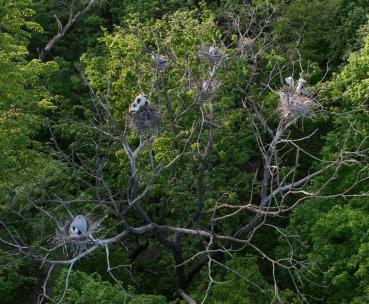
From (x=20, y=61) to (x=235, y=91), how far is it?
5.89m

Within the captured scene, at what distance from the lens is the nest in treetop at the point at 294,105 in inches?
470

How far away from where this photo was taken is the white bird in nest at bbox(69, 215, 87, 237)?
10.9m

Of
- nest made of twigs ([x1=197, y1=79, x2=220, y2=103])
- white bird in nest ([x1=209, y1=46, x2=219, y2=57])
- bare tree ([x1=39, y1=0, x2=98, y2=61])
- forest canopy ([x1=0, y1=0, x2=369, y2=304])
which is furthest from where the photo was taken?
bare tree ([x1=39, y1=0, x2=98, y2=61])

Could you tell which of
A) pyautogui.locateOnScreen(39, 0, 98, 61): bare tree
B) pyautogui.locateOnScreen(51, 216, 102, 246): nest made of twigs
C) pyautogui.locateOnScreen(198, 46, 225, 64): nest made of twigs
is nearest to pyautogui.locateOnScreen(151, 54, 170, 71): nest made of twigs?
pyautogui.locateOnScreen(198, 46, 225, 64): nest made of twigs

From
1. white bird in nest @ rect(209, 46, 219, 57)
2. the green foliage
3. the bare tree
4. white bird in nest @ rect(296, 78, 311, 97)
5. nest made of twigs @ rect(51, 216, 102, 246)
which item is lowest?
the green foliage

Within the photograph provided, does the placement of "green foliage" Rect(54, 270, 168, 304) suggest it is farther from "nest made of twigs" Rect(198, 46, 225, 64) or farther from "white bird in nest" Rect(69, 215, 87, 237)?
"nest made of twigs" Rect(198, 46, 225, 64)

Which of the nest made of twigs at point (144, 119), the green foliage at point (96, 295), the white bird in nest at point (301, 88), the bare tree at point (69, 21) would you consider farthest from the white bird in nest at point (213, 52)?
the bare tree at point (69, 21)

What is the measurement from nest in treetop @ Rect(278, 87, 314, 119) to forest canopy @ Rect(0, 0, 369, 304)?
0.03 metres

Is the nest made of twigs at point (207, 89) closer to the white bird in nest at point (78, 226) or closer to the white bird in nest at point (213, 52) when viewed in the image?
the white bird in nest at point (213, 52)

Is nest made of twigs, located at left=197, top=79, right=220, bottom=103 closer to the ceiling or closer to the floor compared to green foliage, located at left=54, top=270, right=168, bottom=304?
closer to the ceiling

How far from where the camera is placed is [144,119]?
11.9 metres

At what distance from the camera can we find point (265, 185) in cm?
1240

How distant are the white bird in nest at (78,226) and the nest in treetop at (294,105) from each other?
4.42 metres

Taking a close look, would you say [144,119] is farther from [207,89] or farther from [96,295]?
[96,295]
